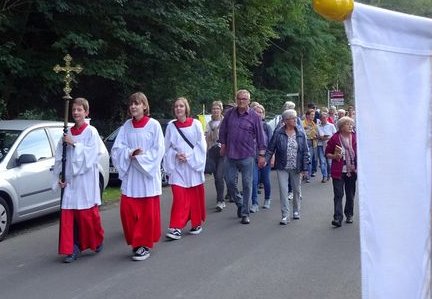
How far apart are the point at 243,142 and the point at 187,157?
134cm

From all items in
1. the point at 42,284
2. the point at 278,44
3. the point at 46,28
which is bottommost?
the point at 42,284

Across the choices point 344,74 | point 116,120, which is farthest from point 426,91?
point 344,74

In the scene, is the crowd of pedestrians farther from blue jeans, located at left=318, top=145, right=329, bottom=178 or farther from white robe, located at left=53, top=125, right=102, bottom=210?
blue jeans, located at left=318, top=145, right=329, bottom=178

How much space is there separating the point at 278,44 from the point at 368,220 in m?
37.9

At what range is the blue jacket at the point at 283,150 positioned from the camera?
9.31m

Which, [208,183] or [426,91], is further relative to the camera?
[208,183]

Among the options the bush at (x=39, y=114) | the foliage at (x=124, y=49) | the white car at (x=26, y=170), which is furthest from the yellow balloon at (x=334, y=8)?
the bush at (x=39, y=114)

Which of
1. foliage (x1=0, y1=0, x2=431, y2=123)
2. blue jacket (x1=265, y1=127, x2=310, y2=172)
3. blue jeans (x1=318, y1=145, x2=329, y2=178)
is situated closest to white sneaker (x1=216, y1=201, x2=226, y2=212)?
blue jacket (x1=265, y1=127, x2=310, y2=172)

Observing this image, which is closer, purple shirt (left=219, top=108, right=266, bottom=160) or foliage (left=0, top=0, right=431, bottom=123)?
purple shirt (left=219, top=108, right=266, bottom=160)

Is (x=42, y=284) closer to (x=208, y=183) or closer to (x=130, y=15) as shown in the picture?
(x=208, y=183)

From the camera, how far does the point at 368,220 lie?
2.24 metres

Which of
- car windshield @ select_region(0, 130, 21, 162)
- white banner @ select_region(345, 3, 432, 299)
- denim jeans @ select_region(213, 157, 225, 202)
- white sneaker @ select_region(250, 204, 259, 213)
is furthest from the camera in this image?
denim jeans @ select_region(213, 157, 225, 202)

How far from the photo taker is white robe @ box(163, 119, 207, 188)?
8359 millimetres

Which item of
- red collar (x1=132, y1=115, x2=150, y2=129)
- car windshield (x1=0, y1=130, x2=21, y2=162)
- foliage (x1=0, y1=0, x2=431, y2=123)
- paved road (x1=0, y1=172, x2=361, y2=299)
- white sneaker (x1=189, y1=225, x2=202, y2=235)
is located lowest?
paved road (x1=0, y1=172, x2=361, y2=299)
